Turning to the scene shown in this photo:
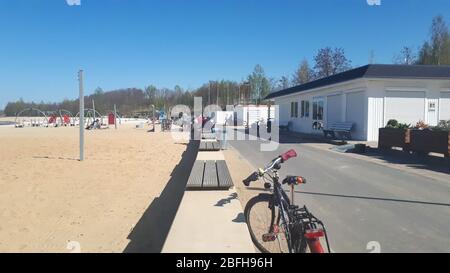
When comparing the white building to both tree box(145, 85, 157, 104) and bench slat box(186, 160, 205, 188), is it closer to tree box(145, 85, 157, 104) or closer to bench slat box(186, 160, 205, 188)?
bench slat box(186, 160, 205, 188)

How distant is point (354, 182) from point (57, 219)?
258 inches

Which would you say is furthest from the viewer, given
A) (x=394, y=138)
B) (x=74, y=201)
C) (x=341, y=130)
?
(x=341, y=130)

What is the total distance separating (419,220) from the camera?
605 cm

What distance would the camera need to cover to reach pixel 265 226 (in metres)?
4.70

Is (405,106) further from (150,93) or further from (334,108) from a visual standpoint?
(150,93)

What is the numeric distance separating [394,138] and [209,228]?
41.7 ft

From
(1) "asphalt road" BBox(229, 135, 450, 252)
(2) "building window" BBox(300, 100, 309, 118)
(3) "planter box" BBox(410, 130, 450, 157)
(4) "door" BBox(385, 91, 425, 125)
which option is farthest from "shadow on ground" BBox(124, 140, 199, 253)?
(2) "building window" BBox(300, 100, 309, 118)

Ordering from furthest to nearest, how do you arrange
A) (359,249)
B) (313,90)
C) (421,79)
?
1. (313,90)
2. (421,79)
3. (359,249)

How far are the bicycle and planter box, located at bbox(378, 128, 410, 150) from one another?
11649mm

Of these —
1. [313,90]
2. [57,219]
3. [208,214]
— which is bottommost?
[57,219]

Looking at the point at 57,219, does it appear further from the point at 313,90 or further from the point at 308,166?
the point at 313,90

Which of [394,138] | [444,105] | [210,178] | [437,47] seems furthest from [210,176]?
[437,47]

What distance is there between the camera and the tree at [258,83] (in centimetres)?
7662

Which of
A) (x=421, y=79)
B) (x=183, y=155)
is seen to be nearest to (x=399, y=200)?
(x=183, y=155)
